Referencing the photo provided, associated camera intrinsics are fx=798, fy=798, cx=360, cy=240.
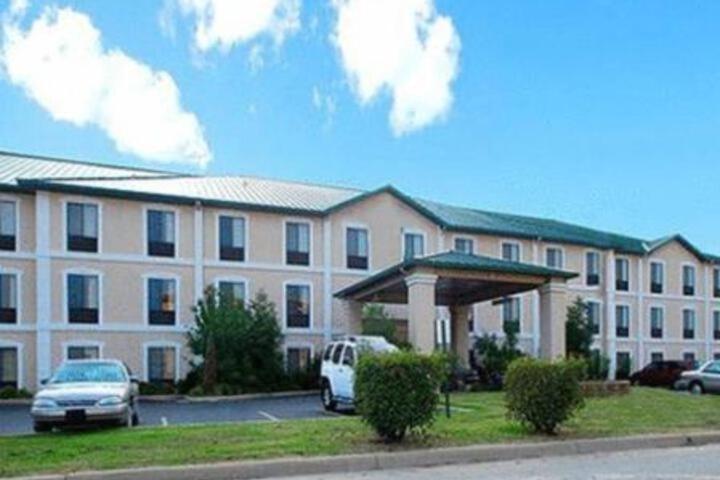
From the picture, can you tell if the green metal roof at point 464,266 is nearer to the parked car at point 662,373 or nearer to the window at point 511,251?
the window at point 511,251

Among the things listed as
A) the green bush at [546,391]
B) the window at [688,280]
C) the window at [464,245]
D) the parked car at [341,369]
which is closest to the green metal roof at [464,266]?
the parked car at [341,369]

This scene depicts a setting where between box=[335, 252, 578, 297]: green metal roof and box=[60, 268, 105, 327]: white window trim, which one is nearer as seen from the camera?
box=[335, 252, 578, 297]: green metal roof

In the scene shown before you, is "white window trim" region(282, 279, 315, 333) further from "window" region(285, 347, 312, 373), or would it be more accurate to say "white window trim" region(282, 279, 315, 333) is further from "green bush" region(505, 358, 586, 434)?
"green bush" region(505, 358, 586, 434)

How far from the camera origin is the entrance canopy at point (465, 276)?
89.8 feet

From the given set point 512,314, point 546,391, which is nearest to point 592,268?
point 512,314

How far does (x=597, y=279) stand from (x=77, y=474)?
42579 mm

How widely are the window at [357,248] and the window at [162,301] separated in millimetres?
8743

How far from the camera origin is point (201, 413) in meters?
22.7

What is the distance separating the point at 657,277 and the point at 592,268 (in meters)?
6.56

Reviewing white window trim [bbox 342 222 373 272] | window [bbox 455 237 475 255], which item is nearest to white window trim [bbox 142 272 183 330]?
white window trim [bbox 342 222 373 272]

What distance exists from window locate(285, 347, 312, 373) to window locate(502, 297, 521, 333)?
1235 cm

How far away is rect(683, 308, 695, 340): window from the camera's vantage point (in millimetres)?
53312

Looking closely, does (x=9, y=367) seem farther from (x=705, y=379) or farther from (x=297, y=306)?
(x=705, y=379)

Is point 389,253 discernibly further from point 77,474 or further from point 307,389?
point 77,474
